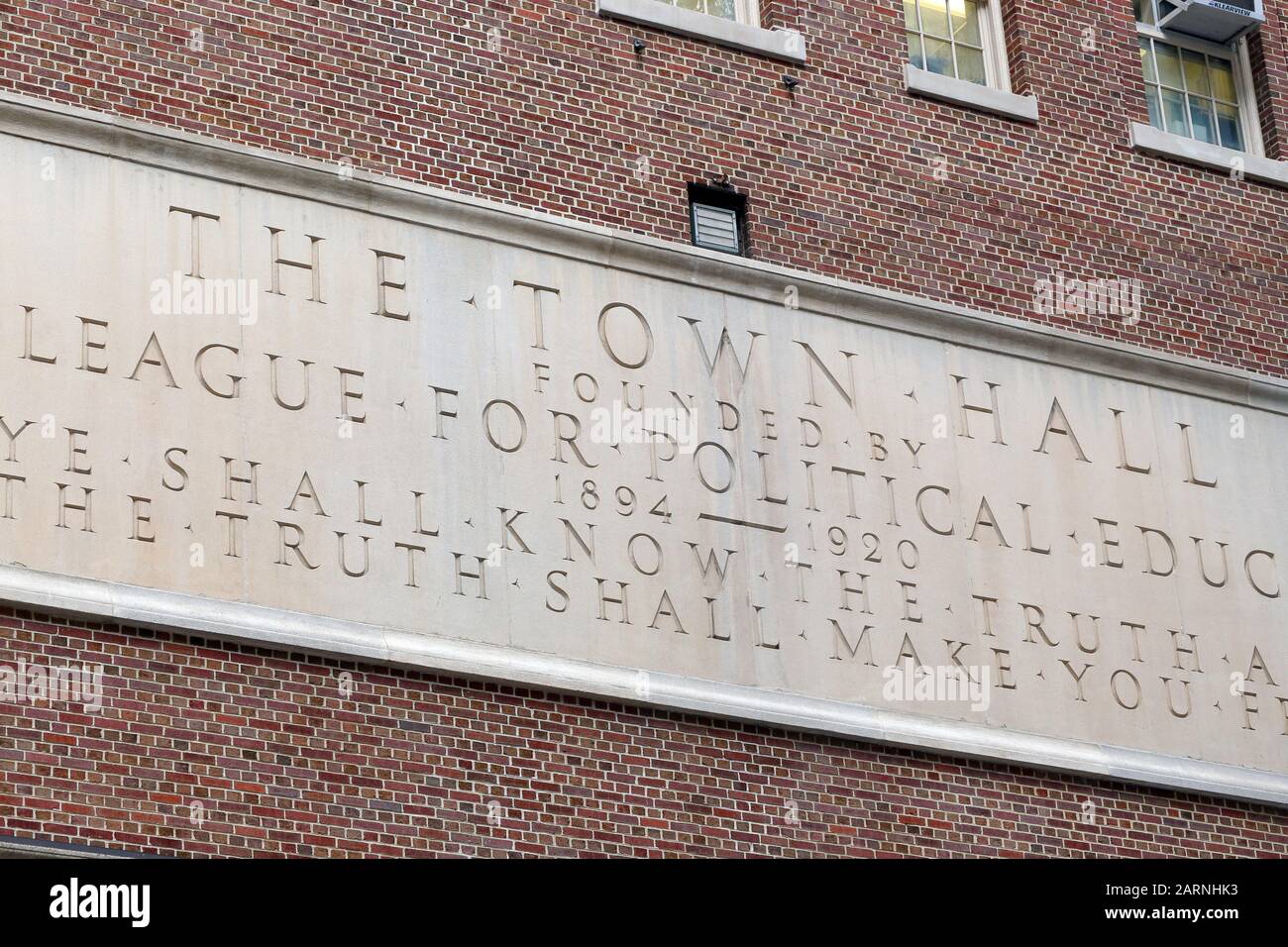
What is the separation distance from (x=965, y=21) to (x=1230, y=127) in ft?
7.37

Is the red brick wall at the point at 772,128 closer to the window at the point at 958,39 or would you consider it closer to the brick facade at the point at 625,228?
the brick facade at the point at 625,228

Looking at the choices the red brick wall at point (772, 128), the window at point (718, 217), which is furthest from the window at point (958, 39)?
the window at point (718, 217)

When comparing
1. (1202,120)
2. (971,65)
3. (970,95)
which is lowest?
(970,95)

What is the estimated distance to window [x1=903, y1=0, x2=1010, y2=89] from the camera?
19.2 metres

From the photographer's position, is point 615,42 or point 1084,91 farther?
point 1084,91

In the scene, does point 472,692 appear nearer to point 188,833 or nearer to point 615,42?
point 188,833

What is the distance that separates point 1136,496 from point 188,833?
709 cm

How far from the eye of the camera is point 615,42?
696 inches

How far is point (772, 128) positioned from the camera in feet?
58.9

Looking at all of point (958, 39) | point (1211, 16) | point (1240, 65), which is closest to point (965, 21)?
point (958, 39)

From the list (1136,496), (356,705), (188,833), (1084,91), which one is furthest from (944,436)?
(188,833)

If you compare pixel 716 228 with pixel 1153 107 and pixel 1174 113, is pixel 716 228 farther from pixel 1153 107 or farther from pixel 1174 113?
pixel 1174 113
